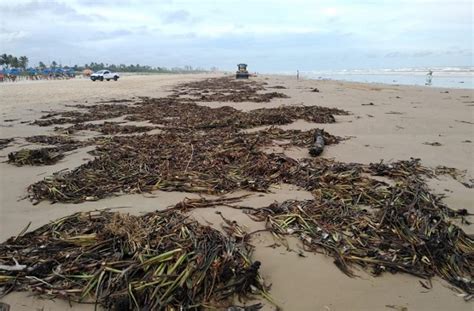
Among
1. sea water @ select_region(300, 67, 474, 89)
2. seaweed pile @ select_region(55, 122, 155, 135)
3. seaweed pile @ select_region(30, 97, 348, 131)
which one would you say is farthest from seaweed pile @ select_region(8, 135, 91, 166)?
sea water @ select_region(300, 67, 474, 89)

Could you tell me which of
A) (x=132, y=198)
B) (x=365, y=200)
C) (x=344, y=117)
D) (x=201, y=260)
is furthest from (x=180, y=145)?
(x=344, y=117)

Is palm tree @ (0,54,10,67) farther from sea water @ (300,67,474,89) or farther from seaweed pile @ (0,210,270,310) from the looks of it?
seaweed pile @ (0,210,270,310)

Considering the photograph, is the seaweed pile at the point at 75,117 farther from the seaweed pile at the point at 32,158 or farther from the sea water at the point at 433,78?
the sea water at the point at 433,78

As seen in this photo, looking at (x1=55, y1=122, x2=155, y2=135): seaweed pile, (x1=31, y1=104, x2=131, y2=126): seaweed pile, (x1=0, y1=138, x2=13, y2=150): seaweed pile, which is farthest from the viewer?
(x1=31, y1=104, x2=131, y2=126): seaweed pile

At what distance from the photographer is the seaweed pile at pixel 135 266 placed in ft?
7.13

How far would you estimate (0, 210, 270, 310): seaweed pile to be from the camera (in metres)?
2.17

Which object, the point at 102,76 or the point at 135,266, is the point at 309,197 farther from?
the point at 102,76

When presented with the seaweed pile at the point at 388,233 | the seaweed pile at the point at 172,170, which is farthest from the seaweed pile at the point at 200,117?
the seaweed pile at the point at 388,233

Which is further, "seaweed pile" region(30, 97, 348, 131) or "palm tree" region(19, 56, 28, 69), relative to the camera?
"palm tree" region(19, 56, 28, 69)

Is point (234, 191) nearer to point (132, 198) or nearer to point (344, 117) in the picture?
point (132, 198)

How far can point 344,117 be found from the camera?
9750mm

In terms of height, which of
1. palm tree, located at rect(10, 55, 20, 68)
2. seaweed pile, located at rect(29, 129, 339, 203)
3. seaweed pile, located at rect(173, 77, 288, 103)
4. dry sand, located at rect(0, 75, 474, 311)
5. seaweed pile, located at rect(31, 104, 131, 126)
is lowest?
dry sand, located at rect(0, 75, 474, 311)

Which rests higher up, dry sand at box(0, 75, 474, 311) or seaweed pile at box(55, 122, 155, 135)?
seaweed pile at box(55, 122, 155, 135)

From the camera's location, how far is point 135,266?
2.33 meters
